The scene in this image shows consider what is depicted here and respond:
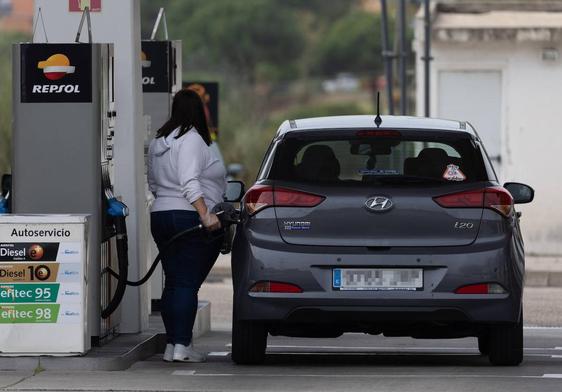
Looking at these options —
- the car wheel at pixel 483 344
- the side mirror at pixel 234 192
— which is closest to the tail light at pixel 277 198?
the side mirror at pixel 234 192

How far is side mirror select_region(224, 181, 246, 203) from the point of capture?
10.9 metres

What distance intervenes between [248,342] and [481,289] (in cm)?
154

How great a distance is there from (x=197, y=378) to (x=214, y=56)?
3796 inches

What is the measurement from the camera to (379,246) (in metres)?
9.69

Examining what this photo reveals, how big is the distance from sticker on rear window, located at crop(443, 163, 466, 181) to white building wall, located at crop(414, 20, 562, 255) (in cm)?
1352

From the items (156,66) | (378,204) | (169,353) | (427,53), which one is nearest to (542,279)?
(427,53)

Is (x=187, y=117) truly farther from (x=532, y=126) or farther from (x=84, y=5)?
(x=532, y=126)

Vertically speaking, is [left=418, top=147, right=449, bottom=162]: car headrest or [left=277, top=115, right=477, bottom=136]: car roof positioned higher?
[left=277, top=115, right=477, bottom=136]: car roof

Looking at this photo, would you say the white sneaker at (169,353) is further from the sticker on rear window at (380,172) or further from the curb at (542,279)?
the curb at (542,279)

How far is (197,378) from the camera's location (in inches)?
385

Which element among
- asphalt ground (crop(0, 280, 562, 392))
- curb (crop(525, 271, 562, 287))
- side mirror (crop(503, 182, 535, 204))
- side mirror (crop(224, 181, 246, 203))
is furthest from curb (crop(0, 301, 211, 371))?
curb (crop(525, 271, 562, 287))

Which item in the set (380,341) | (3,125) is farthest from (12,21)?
(380,341)

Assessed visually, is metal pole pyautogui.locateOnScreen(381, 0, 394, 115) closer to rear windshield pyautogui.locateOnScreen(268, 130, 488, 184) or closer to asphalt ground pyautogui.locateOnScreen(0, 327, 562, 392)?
asphalt ground pyautogui.locateOnScreen(0, 327, 562, 392)

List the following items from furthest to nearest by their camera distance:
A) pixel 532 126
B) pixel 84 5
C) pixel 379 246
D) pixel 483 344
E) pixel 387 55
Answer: pixel 387 55 < pixel 532 126 < pixel 84 5 < pixel 483 344 < pixel 379 246
